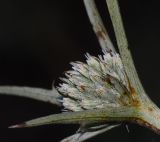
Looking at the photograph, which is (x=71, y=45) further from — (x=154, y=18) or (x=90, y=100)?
(x=90, y=100)

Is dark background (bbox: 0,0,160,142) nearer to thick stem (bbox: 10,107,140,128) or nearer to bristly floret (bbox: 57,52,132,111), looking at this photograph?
bristly floret (bbox: 57,52,132,111)

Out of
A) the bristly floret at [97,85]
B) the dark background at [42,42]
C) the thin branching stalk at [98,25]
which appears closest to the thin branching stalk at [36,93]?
the bristly floret at [97,85]

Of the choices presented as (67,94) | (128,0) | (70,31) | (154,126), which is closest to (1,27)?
(70,31)

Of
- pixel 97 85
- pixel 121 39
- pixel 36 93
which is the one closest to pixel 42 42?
pixel 36 93

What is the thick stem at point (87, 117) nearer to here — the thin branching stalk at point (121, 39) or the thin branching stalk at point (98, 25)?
the thin branching stalk at point (121, 39)

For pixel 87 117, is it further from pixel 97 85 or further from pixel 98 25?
pixel 98 25

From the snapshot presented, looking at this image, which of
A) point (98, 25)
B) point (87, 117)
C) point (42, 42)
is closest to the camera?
point (87, 117)

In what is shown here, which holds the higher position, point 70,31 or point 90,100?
point 70,31
